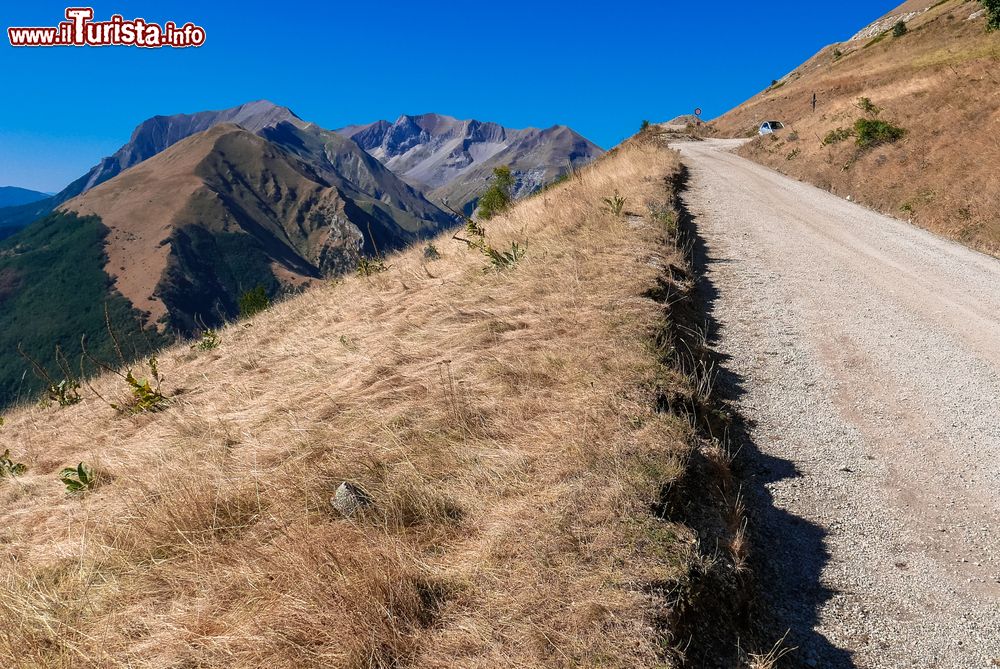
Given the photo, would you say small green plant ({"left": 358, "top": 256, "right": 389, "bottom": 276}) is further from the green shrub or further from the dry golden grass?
the green shrub

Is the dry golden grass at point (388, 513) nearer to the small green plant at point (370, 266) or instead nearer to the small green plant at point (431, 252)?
the small green plant at point (431, 252)

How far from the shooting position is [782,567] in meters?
3.96

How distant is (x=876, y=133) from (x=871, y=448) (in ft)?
72.2

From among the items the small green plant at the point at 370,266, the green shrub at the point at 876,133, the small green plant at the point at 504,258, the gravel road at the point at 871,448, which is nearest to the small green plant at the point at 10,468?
the small green plant at the point at 504,258

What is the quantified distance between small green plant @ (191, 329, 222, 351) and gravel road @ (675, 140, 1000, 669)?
31.8 ft

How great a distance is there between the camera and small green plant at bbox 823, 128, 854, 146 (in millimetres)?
24547

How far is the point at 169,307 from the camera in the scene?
19238 cm

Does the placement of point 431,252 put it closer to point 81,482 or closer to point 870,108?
point 81,482

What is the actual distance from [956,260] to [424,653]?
13.7 meters

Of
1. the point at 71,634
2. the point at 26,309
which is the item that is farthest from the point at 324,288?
the point at 26,309

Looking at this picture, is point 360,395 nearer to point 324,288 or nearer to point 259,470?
point 259,470

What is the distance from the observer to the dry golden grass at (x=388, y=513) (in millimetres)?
2957

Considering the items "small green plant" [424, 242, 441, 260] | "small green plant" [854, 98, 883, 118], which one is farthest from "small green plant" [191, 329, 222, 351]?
"small green plant" [854, 98, 883, 118]

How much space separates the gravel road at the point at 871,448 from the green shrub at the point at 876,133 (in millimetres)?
12919
